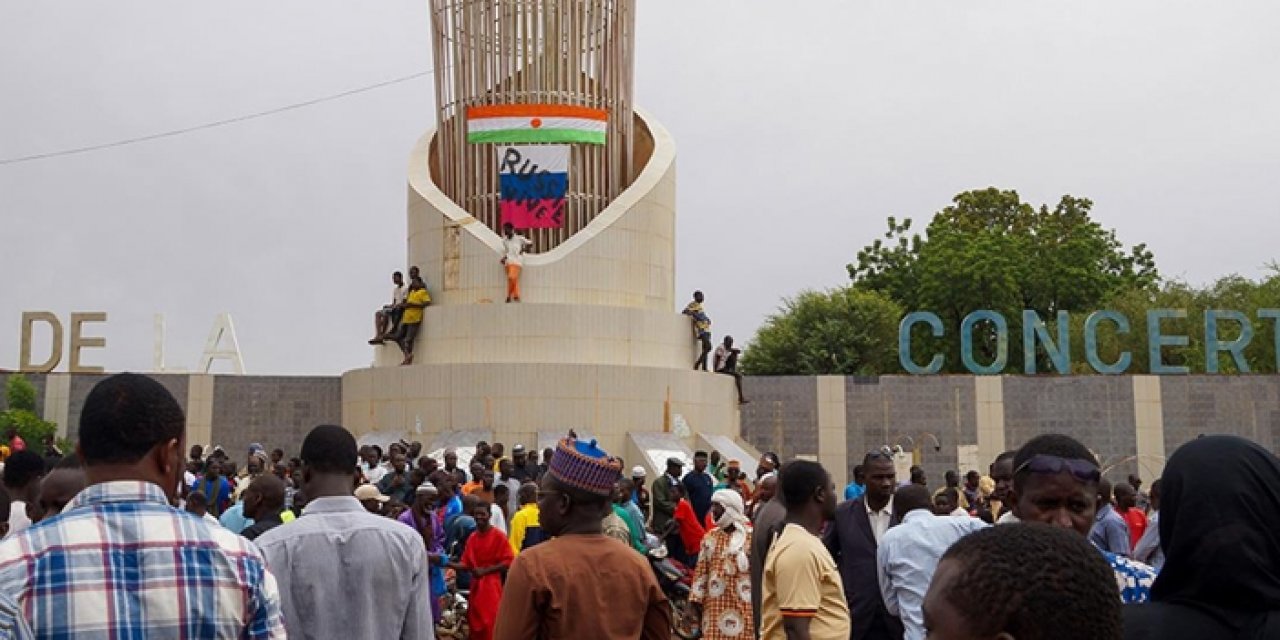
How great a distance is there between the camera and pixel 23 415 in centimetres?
2244

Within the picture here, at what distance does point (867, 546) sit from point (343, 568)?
2.70m

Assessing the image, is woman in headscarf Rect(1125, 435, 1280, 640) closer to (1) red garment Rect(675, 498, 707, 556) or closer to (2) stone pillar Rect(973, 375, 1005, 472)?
(1) red garment Rect(675, 498, 707, 556)

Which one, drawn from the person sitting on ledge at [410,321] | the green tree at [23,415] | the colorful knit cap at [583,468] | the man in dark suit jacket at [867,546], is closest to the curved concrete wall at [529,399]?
the person sitting on ledge at [410,321]

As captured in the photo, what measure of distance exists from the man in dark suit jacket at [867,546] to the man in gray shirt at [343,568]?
217 cm

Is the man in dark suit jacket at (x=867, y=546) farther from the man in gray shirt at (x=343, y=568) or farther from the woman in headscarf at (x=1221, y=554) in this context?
the woman in headscarf at (x=1221, y=554)

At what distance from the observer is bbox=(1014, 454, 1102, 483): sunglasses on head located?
11.3 ft

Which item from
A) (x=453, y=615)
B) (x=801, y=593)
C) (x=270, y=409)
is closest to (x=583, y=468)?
(x=801, y=593)

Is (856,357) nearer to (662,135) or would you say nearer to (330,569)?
(662,135)

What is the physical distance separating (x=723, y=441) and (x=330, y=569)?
17.7 m

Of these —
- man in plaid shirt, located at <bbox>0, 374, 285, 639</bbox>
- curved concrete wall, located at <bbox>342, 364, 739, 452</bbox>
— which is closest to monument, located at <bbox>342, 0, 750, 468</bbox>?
Result: curved concrete wall, located at <bbox>342, 364, 739, 452</bbox>

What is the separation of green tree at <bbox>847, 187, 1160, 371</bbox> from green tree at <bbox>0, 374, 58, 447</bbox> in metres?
25.2

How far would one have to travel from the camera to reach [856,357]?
3909cm

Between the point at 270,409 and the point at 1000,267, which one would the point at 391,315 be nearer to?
the point at 270,409

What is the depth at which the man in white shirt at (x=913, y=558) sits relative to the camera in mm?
5070
